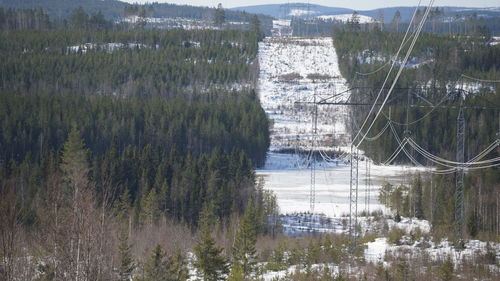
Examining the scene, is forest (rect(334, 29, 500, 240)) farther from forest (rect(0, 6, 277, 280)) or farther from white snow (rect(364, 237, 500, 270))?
forest (rect(0, 6, 277, 280))

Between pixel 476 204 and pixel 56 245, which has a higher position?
pixel 56 245

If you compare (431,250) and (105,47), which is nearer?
(431,250)

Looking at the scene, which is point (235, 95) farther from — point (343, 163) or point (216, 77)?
point (343, 163)

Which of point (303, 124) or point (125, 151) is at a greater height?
point (125, 151)

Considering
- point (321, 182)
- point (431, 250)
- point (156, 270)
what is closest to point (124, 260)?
point (156, 270)

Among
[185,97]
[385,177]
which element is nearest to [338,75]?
[185,97]

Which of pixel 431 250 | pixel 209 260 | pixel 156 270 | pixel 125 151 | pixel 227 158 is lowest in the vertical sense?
pixel 431 250

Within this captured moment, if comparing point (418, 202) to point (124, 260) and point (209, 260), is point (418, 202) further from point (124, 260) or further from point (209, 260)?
point (124, 260)
